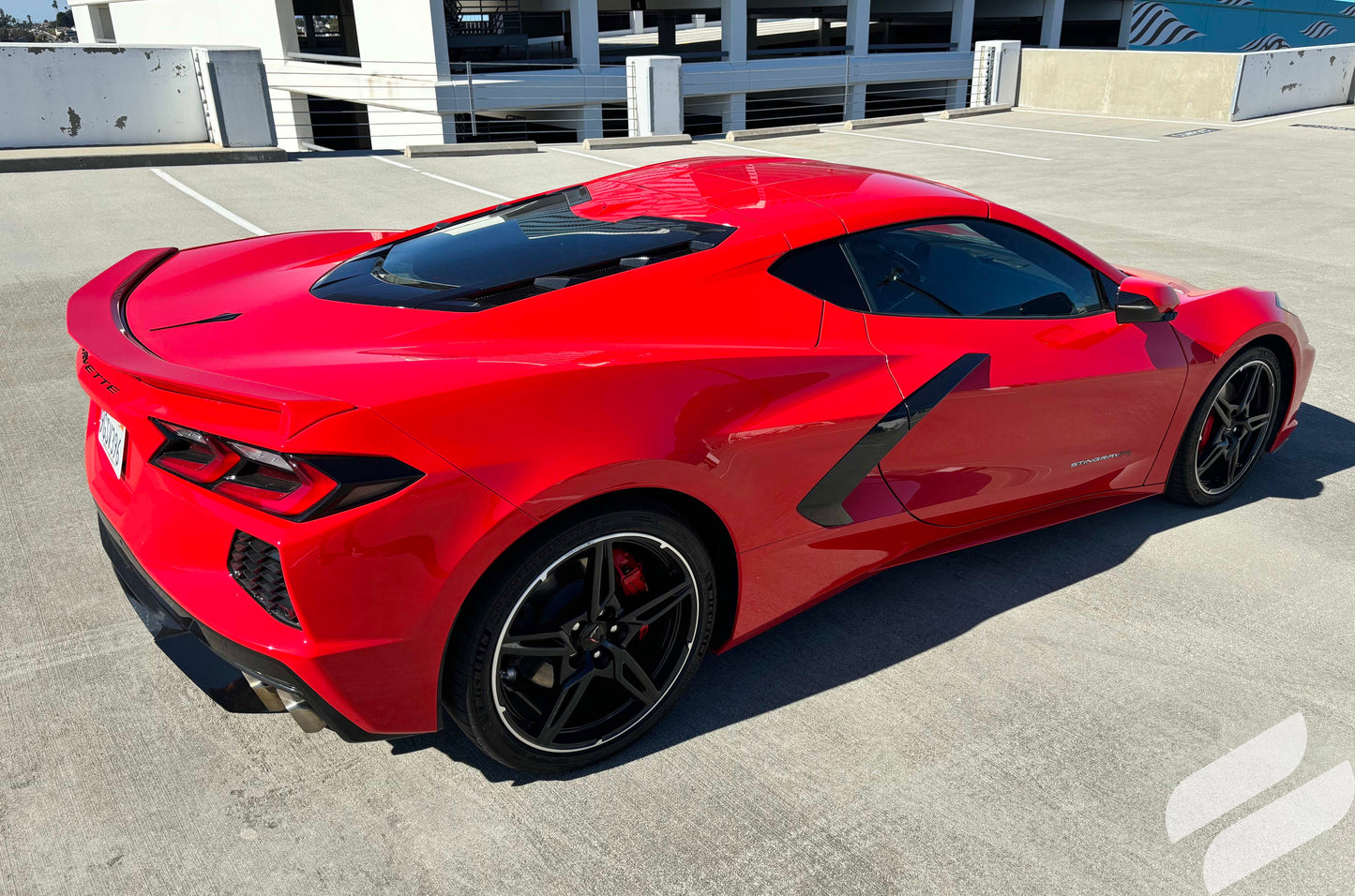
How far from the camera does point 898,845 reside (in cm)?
245

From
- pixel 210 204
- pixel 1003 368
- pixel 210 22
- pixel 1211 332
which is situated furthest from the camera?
pixel 210 22

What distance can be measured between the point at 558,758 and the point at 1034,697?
140 centimetres

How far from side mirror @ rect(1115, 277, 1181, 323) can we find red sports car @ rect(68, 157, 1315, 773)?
0.01 metres

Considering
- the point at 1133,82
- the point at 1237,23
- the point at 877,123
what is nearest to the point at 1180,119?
the point at 1133,82

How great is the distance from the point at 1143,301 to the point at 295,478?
2.83m

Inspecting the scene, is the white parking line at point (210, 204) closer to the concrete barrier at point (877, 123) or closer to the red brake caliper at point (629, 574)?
the red brake caliper at point (629, 574)

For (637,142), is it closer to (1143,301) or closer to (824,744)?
(1143,301)

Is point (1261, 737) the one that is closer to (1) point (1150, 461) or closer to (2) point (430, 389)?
(1) point (1150, 461)

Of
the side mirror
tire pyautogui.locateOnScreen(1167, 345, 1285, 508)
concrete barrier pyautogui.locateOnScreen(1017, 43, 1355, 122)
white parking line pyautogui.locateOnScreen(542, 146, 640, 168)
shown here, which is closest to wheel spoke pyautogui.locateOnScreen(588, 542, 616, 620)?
the side mirror

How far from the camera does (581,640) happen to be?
2564 mm

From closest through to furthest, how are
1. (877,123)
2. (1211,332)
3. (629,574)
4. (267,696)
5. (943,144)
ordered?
1. (267,696)
2. (629,574)
3. (1211,332)
4. (943,144)
5. (877,123)

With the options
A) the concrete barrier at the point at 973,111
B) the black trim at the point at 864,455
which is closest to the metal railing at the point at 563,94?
the concrete barrier at the point at 973,111

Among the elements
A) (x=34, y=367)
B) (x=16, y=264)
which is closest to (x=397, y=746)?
(x=34, y=367)

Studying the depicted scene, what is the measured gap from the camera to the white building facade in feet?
78.3
